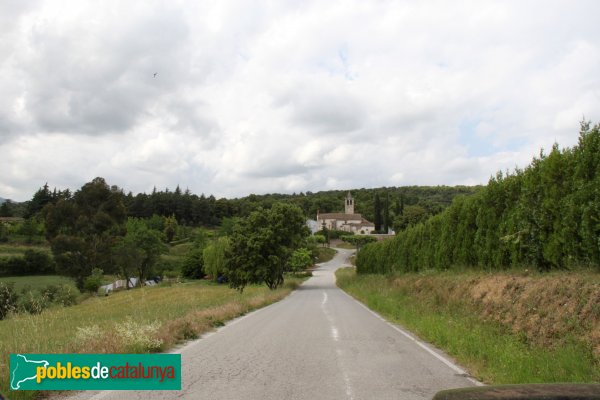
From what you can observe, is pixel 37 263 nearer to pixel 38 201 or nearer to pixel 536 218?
pixel 38 201

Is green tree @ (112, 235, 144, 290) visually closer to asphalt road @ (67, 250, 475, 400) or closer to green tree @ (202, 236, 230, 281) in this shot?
green tree @ (202, 236, 230, 281)

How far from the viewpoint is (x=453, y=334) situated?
11234 millimetres

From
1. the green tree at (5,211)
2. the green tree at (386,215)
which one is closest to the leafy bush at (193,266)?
the green tree at (386,215)

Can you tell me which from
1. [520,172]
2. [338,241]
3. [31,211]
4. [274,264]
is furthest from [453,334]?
[338,241]

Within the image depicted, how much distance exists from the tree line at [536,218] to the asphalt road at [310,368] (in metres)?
4.69

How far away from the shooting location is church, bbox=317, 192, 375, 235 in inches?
6511

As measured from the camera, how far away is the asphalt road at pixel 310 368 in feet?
20.9

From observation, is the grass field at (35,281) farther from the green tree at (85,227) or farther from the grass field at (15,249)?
the grass field at (15,249)

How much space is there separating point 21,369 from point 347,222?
165 metres

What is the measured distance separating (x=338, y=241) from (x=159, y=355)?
15279 cm

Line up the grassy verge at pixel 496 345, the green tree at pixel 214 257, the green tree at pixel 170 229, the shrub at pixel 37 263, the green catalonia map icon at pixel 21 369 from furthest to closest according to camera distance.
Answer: the green tree at pixel 170 229
the green tree at pixel 214 257
the shrub at pixel 37 263
the grassy verge at pixel 496 345
the green catalonia map icon at pixel 21 369

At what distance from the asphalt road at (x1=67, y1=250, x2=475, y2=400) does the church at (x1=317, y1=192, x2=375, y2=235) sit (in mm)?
152182

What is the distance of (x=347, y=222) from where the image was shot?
170875mm

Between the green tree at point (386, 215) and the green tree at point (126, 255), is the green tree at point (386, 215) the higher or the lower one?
the higher one
